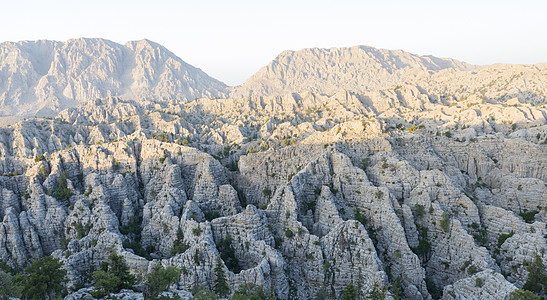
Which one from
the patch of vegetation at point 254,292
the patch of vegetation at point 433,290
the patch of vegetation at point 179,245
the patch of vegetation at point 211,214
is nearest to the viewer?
the patch of vegetation at point 254,292

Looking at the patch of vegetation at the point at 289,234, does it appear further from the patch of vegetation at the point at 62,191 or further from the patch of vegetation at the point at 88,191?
the patch of vegetation at the point at 62,191

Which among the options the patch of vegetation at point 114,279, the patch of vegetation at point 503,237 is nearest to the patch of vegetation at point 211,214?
the patch of vegetation at point 114,279

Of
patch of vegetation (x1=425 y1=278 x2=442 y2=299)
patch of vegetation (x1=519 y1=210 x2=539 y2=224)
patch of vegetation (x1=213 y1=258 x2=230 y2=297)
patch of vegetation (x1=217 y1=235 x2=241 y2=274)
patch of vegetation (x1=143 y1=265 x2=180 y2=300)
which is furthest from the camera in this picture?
patch of vegetation (x1=519 y1=210 x2=539 y2=224)

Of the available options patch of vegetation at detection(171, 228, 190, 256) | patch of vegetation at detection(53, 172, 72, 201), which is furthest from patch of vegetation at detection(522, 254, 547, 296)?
patch of vegetation at detection(53, 172, 72, 201)

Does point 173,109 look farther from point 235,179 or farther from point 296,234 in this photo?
point 296,234

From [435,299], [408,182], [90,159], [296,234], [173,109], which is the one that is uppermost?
[173,109]

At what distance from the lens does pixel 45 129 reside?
141625 mm

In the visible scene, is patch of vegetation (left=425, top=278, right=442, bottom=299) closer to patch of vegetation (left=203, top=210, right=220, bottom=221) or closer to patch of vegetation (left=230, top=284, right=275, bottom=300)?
patch of vegetation (left=230, top=284, right=275, bottom=300)

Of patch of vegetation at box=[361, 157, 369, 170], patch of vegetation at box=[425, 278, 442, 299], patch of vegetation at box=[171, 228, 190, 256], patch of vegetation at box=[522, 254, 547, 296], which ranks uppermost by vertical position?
patch of vegetation at box=[361, 157, 369, 170]

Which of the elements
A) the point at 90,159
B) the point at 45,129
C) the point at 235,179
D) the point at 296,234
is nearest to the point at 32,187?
the point at 90,159

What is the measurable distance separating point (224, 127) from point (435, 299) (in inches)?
5004

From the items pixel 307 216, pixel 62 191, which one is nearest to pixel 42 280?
pixel 62 191

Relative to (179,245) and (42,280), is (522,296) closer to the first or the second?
(179,245)

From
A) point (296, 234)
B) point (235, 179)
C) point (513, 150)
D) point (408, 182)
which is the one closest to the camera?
point (296, 234)
